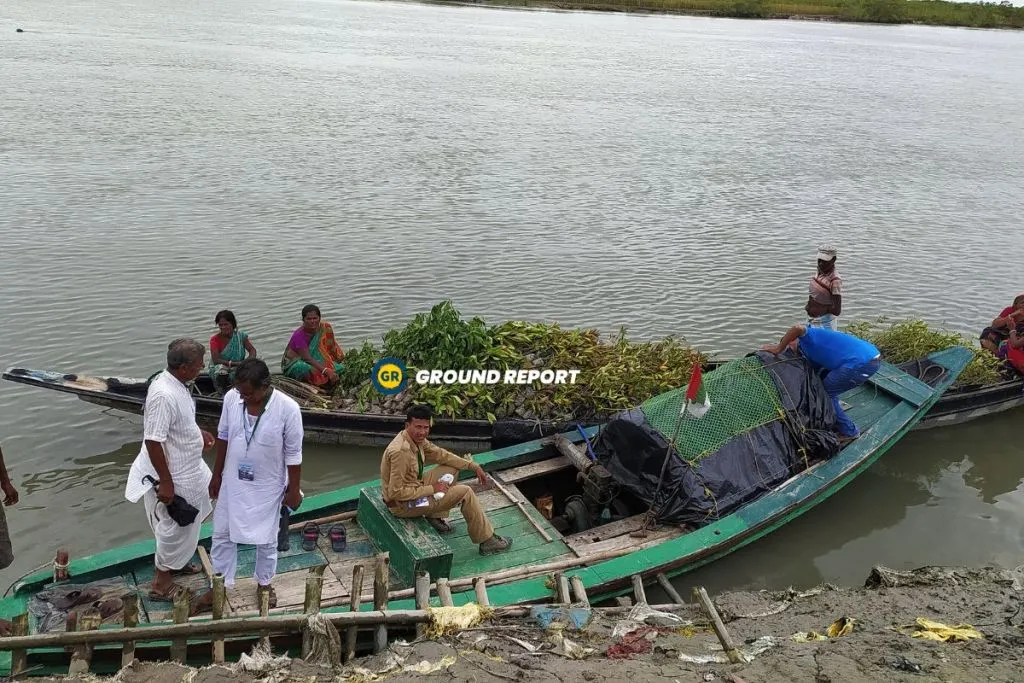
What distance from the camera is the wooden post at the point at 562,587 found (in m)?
5.90

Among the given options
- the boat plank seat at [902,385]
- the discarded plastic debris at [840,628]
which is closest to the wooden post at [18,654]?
the discarded plastic debris at [840,628]

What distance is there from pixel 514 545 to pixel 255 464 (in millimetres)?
2420

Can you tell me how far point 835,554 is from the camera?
8367 mm

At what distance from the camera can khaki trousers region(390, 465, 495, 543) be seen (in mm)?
6363

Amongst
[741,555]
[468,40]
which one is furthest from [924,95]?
[741,555]

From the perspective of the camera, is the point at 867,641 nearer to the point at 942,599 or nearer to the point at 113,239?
the point at 942,599

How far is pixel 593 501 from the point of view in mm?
7641

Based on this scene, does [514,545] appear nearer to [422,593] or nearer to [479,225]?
[422,593]

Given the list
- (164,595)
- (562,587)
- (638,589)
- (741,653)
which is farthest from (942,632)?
(164,595)

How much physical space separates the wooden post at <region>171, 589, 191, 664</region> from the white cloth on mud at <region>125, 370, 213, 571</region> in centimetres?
73

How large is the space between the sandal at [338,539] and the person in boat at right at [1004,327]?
9.04 meters

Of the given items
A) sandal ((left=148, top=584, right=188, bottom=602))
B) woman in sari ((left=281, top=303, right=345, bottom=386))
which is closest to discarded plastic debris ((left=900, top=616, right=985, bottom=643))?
sandal ((left=148, top=584, right=188, bottom=602))

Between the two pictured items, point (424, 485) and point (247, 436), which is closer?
point (247, 436)

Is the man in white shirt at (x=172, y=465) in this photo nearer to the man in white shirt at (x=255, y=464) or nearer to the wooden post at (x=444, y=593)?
the man in white shirt at (x=255, y=464)
